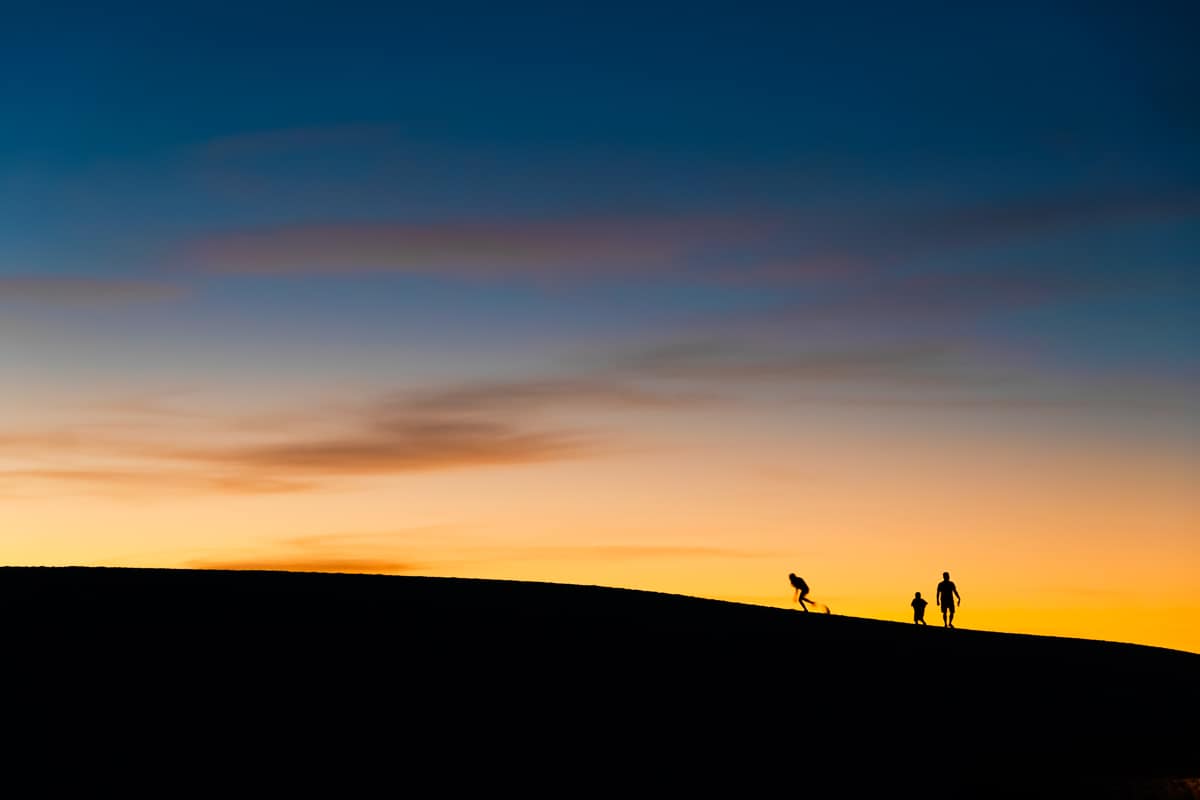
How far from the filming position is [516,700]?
26.8 metres

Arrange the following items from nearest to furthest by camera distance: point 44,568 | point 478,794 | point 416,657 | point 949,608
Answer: point 478,794 < point 416,657 < point 44,568 < point 949,608

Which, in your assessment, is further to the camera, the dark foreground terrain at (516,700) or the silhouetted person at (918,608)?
the silhouetted person at (918,608)

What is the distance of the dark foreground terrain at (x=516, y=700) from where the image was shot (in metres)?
23.3

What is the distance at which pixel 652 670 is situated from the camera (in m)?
30.0

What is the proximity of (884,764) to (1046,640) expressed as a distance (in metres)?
18.2

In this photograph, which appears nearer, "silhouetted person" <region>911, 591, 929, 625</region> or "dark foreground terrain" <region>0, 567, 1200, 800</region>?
"dark foreground terrain" <region>0, 567, 1200, 800</region>

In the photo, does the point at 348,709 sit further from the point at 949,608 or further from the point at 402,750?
the point at 949,608

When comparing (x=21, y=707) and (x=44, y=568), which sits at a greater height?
(x=44, y=568)


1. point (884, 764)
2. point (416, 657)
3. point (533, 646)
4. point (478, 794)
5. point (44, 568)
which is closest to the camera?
point (478, 794)

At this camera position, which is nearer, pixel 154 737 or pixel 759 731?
pixel 154 737

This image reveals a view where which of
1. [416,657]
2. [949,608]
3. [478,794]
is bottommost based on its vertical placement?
[478,794]

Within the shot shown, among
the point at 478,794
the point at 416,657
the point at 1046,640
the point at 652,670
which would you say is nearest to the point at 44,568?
the point at 416,657

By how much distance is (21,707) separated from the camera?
24.1 meters

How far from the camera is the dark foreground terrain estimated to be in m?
23.3
